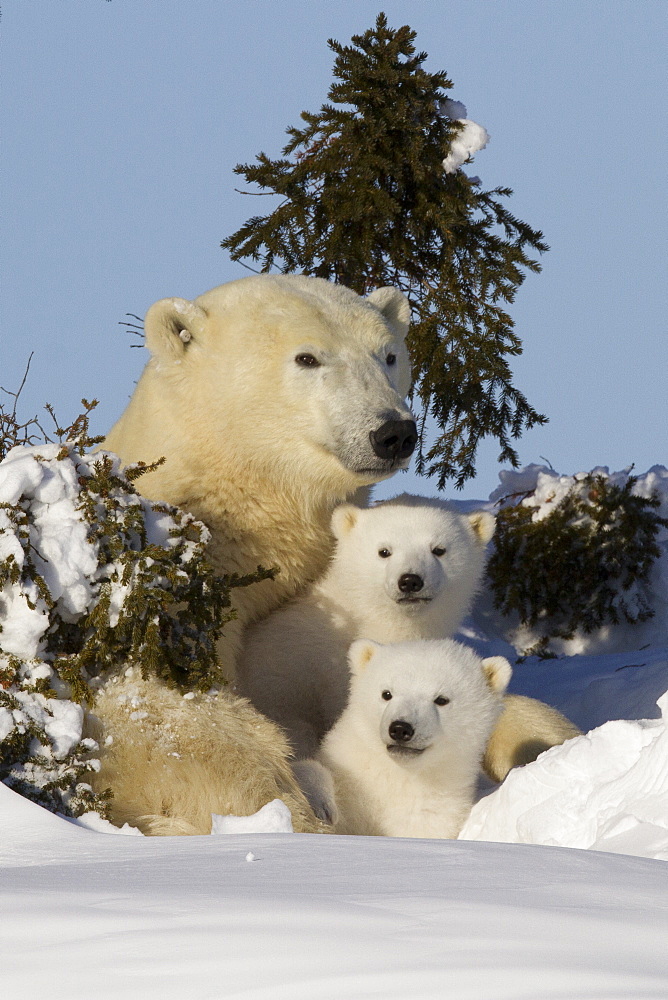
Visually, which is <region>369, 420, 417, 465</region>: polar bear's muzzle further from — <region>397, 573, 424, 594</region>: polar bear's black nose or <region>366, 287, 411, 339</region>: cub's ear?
<region>366, 287, 411, 339</region>: cub's ear

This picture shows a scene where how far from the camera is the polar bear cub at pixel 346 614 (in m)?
4.61

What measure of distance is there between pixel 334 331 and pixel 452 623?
1307 millimetres

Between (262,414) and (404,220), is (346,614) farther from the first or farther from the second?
(404,220)

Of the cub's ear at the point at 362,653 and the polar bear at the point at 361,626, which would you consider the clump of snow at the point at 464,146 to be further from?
the cub's ear at the point at 362,653

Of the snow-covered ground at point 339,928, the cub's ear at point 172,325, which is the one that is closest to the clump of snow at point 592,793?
the snow-covered ground at point 339,928

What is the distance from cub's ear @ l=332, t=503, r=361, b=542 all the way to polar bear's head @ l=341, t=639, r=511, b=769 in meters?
0.63

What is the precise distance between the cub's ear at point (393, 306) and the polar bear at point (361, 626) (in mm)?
869

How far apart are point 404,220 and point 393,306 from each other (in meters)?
3.35

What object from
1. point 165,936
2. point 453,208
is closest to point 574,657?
point 453,208

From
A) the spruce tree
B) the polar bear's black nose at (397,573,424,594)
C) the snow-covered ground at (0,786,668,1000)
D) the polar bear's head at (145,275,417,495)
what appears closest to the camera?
the snow-covered ground at (0,786,668,1000)

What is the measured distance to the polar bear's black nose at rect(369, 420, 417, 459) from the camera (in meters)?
4.21

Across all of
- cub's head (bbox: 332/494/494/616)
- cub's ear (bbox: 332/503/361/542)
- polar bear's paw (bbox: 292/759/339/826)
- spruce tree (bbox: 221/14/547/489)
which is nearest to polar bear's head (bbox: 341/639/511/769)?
polar bear's paw (bbox: 292/759/339/826)

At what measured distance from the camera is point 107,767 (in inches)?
145

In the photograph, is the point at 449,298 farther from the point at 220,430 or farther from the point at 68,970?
the point at 68,970
